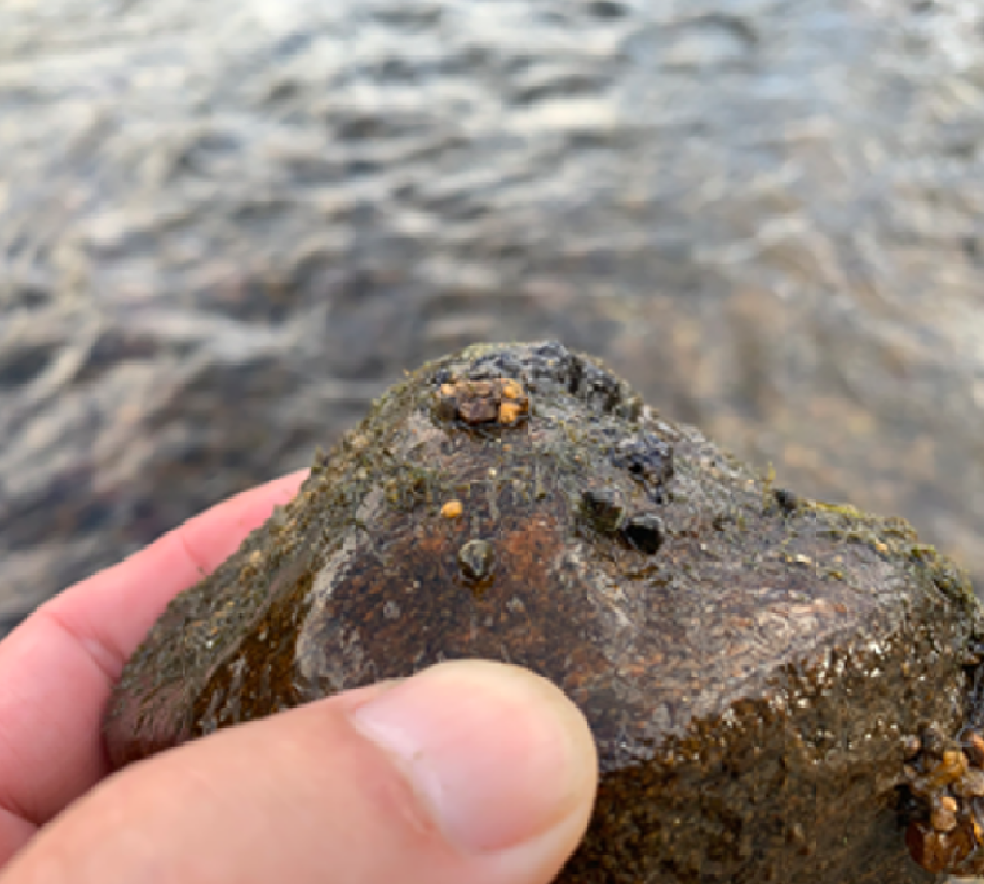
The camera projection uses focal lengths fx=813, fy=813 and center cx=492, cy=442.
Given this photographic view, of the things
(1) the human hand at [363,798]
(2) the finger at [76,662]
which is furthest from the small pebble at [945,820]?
(2) the finger at [76,662]

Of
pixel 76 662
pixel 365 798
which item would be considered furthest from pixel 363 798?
pixel 76 662

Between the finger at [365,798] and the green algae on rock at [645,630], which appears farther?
the green algae on rock at [645,630]

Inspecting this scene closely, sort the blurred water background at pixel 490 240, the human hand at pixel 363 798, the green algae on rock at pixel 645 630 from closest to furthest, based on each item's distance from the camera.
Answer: the human hand at pixel 363 798 < the green algae on rock at pixel 645 630 < the blurred water background at pixel 490 240

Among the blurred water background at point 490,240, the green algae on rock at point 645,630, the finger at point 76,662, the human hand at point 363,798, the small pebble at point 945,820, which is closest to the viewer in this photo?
the human hand at point 363,798

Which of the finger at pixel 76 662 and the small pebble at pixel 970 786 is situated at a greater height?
the small pebble at pixel 970 786

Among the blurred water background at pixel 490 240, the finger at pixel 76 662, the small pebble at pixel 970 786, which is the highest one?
the small pebble at pixel 970 786

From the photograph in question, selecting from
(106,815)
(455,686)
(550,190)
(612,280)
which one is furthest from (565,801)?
(550,190)

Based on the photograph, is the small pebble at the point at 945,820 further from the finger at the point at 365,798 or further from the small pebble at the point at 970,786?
Result: the finger at the point at 365,798

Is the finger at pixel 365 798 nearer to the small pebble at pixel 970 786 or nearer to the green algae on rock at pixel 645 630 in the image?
the green algae on rock at pixel 645 630
